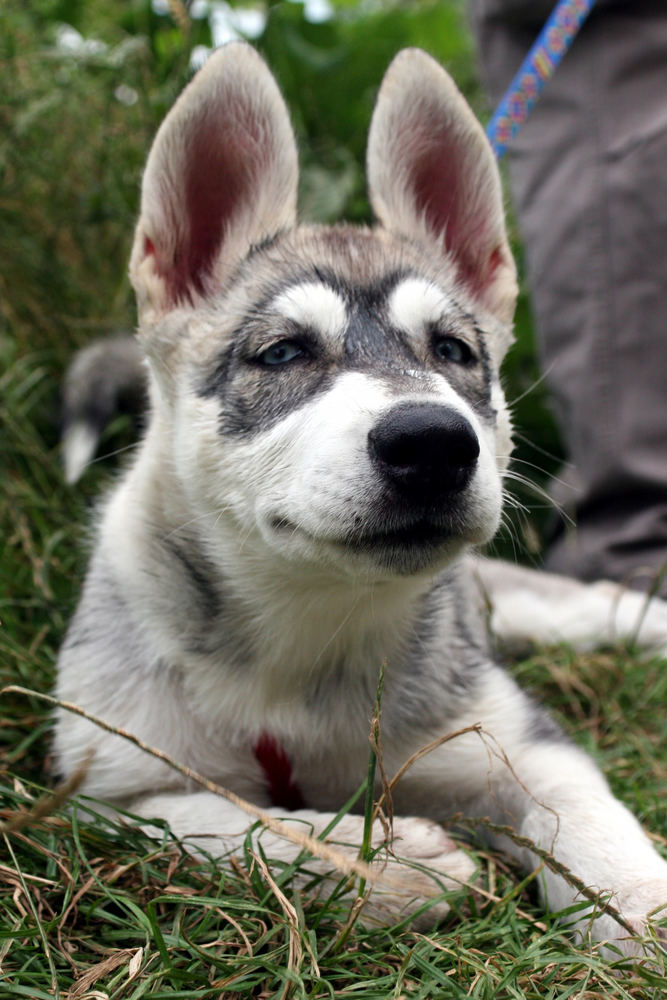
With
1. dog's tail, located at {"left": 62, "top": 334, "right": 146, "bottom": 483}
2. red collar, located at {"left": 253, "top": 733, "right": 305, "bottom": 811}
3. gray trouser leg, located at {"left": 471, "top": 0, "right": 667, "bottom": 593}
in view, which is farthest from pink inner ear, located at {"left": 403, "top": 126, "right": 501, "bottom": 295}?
red collar, located at {"left": 253, "top": 733, "right": 305, "bottom": 811}

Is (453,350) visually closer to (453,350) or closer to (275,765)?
(453,350)

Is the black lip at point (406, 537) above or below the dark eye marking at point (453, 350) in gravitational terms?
below

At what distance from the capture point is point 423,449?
1.79m

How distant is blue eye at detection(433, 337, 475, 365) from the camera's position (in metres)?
2.34

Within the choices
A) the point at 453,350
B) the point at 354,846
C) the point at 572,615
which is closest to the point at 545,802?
the point at 354,846

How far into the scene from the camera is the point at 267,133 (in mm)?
2613

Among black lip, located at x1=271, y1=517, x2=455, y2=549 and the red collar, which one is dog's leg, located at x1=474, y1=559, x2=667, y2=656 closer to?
the red collar

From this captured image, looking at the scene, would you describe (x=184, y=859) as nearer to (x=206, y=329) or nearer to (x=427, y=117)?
(x=206, y=329)

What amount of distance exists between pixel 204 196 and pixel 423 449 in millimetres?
1256

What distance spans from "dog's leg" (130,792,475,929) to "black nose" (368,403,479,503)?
2.39 feet

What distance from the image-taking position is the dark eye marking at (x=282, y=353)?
2244 mm

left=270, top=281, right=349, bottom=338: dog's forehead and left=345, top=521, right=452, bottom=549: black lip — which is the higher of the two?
left=270, top=281, right=349, bottom=338: dog's forehead

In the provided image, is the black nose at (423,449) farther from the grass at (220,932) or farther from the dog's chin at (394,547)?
the grass at (220,932)

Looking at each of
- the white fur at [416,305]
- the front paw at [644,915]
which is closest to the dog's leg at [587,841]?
the front paw at [644,915]
